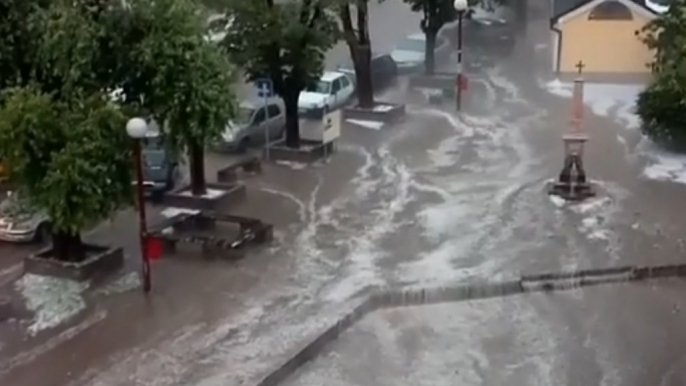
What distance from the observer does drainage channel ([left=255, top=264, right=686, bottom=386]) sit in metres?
18.2

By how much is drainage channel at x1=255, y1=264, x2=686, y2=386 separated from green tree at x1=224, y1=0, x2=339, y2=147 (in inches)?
367

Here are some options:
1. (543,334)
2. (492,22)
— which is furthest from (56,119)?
(492,22)

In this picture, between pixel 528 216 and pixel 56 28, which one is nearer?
pixel 56 28

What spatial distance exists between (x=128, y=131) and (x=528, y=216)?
9.30m

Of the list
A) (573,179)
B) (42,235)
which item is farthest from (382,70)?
(42,235)

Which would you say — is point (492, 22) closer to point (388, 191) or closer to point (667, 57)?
point (667, 57)

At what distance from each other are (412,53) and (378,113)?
8880 mm

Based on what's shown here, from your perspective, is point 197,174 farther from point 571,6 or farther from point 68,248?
point 571,6

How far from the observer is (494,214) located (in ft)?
75.6

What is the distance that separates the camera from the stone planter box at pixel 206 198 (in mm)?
Result: 23484

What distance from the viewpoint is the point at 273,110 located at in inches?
1161

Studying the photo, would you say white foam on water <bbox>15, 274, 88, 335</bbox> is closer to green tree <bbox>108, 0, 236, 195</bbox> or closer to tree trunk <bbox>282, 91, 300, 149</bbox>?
green tree <bbox>108, 0, 236, 195</bbox>

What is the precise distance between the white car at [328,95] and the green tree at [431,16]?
388 centimetres

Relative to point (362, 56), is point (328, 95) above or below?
below
